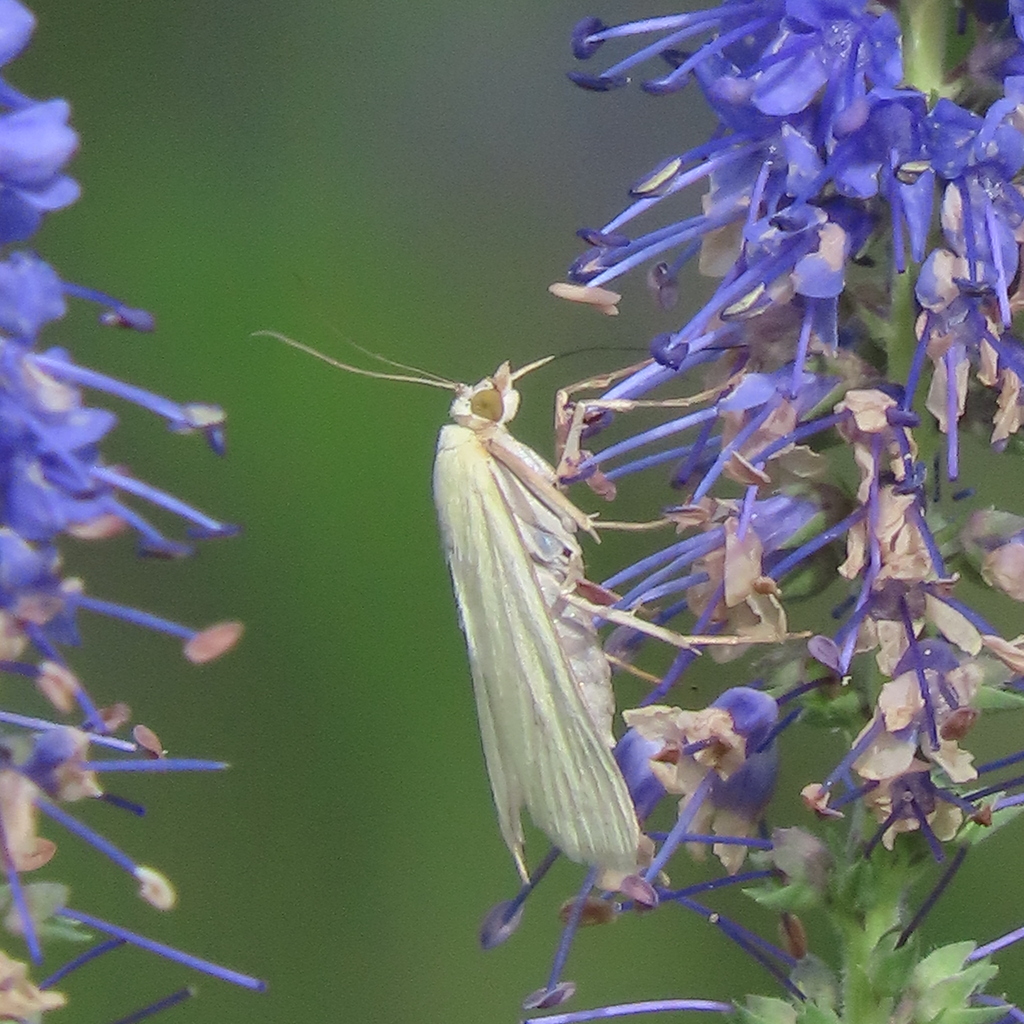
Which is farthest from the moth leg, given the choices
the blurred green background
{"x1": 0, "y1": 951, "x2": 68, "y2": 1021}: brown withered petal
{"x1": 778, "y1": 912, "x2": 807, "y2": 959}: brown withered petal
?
the blurred green background

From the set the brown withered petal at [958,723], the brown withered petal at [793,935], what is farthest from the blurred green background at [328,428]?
the brown withered petal at [958,723]

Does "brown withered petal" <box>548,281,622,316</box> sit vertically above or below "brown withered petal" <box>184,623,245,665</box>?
above

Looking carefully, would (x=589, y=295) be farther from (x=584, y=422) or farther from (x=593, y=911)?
(x=593, y=911)

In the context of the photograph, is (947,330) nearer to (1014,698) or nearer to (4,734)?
(1014,698)

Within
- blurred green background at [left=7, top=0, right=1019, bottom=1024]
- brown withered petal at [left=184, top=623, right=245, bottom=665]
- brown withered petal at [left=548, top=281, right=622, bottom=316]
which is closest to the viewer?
brown withered petal at [left=184, top=623, right=245, bottom=665]

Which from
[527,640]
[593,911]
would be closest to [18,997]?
[593,911]

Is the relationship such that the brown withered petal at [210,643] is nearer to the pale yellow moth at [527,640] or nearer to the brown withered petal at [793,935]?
the pale yellow moth at [527,640]

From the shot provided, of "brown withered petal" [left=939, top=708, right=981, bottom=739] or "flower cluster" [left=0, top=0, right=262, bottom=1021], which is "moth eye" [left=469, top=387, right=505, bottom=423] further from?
"brown withered petal" [left=939, top=708, right=981, bottom=739]
